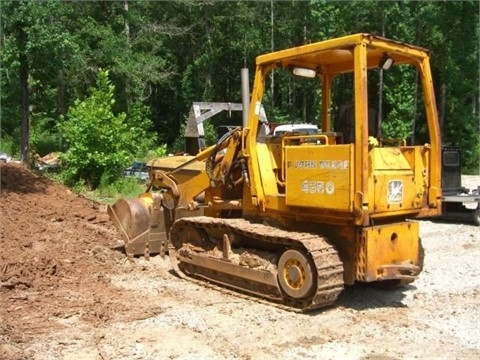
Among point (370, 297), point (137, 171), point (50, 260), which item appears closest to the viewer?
point (370, 297)

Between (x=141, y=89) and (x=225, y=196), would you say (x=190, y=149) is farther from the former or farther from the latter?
(x=141, y=89)

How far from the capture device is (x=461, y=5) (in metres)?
27.6

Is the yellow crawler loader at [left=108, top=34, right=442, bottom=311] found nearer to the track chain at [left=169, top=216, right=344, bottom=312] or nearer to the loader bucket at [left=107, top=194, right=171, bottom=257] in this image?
the track chain at [left=169, top=216, right=344, bottom=312]

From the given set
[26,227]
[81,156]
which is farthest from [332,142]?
[81,156]

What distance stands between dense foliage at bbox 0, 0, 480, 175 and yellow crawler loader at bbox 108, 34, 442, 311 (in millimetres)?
8382

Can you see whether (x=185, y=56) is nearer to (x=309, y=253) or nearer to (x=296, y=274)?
(x=296, y=274)

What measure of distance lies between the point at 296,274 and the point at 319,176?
3.35 ft

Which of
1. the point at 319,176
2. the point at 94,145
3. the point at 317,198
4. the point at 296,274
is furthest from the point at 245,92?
the point at 94,145

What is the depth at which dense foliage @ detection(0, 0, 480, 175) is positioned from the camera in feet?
52.2

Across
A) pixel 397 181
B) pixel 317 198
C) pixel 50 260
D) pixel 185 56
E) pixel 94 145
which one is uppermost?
pixel 185 56

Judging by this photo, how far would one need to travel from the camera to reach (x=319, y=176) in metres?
5.71

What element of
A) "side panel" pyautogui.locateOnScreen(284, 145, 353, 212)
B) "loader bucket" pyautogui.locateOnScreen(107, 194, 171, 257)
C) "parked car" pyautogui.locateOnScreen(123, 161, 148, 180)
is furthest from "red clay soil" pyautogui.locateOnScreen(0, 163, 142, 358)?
"parked car" pyautogui.locateOnScreen(123, 161, 148, 180)

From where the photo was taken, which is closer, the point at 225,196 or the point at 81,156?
the point at 225,196

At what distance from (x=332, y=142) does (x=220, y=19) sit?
29794 mm
